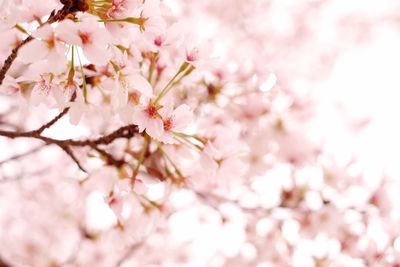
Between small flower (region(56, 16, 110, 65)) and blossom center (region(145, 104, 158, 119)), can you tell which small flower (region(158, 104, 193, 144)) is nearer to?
blossom center (region(145, 104, 158, 119))

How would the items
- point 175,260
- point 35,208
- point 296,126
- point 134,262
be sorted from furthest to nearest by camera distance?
point 35,208 → point 175,260 → point 134,262 → point 296,126

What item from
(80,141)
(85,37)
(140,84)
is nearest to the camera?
(85,37)

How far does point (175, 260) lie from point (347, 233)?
6.69 feet

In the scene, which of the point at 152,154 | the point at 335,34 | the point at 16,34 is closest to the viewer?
the point at 16,34

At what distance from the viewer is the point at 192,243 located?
3.86 metres

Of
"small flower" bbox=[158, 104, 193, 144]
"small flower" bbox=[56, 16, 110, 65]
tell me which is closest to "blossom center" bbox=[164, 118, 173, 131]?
"small flower" bbox=[158, 104, 193, 144]

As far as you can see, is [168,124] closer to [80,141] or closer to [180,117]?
[180,117]

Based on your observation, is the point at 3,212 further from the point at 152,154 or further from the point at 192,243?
the point at 152,154

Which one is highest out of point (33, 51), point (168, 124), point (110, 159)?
point (33, 51)

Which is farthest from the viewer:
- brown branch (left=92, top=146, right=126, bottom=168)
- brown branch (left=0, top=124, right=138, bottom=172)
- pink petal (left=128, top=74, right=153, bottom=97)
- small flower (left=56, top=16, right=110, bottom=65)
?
brown branch (left=92, top=146, right=126, bottom=168)

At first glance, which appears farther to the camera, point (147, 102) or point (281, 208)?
point (281, 208)

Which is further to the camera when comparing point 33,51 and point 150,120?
point 150,120

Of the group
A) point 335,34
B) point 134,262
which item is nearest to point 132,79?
point 134,262

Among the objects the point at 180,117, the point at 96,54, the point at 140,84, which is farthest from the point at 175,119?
the point at 96,54
